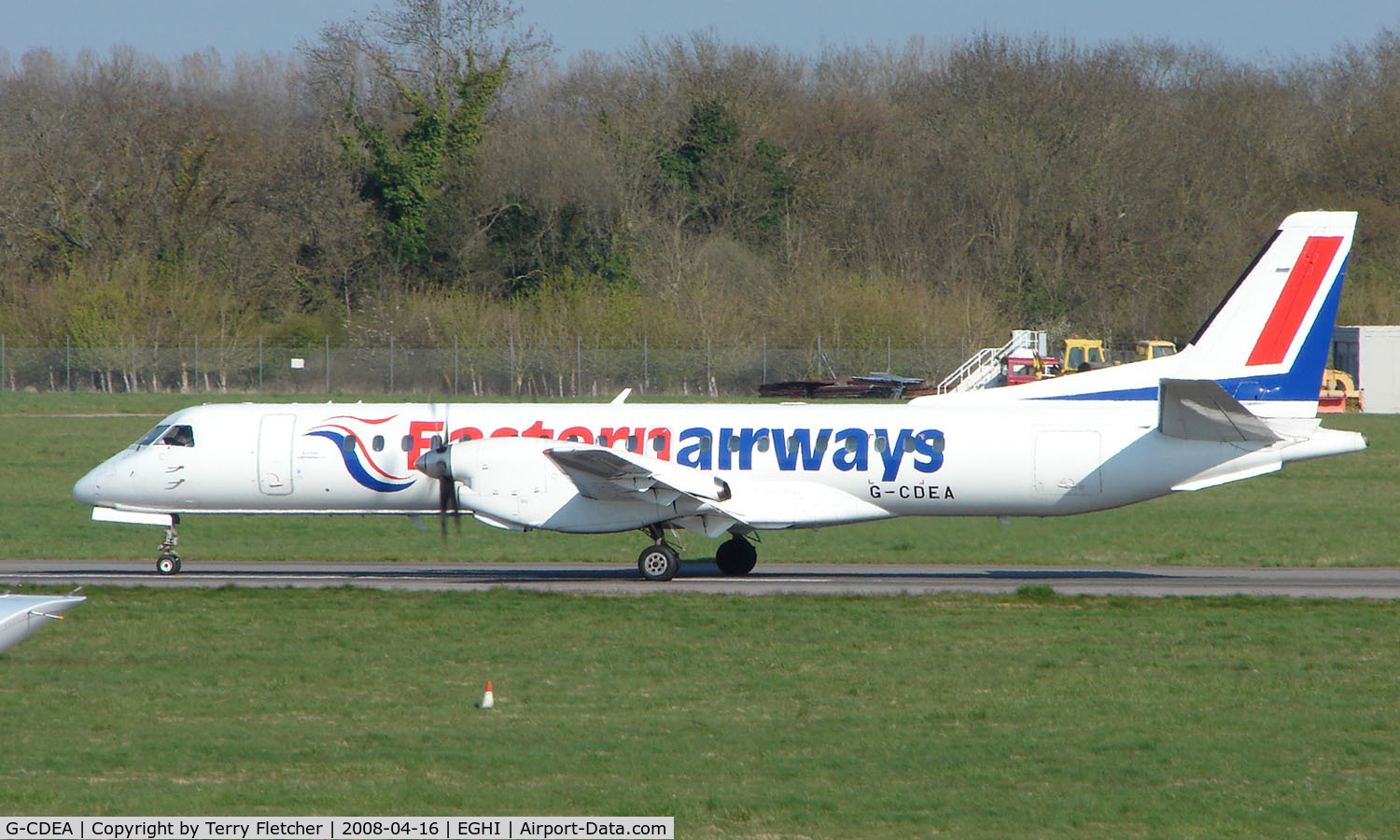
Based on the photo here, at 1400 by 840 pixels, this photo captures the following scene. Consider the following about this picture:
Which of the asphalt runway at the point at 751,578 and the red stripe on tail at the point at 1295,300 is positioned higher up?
the red stripe on tail at the point at 1295,300

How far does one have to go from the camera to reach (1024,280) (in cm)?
7012

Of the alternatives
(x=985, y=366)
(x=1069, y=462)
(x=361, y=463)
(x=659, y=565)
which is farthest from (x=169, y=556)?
(x=985, y=366)

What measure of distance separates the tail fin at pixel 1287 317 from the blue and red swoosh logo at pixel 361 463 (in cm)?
1336

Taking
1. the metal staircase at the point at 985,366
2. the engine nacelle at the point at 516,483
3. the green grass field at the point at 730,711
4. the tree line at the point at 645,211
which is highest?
the tree line at the point at 645,211

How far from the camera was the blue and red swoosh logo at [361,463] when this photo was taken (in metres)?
23.2

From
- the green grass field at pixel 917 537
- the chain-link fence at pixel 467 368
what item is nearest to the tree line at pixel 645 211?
the chain-link fence at pixel 467 368

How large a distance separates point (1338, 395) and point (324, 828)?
5717cm

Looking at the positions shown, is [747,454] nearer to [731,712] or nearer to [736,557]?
[736,557]

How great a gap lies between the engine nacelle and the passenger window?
15.7ft

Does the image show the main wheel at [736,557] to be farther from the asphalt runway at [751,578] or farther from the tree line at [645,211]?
the tree line at [645,211]

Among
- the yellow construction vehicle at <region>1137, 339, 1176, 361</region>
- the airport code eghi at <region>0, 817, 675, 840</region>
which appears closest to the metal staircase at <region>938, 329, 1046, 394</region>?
the yellow construction vehicle at <region>1137, 339, 1176, 361</region>

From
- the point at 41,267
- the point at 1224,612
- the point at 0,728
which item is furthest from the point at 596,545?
the point at 41,267

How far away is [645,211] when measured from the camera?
71.5 m

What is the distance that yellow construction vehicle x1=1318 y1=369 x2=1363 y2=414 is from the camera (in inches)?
2283
